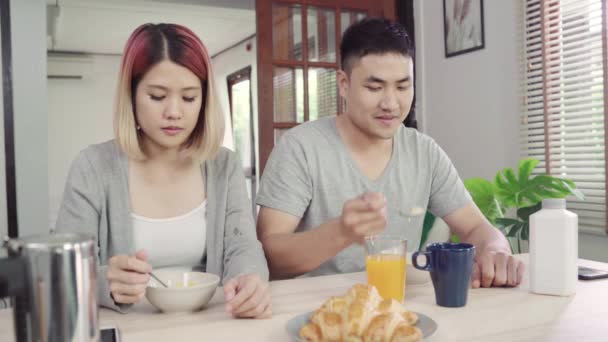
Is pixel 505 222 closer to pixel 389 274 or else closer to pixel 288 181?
pixel 288 181

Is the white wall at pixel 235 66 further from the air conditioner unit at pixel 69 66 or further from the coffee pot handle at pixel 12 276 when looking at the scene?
the coffee pot handle at pixel 12 276

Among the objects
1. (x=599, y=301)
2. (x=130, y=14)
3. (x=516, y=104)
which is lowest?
(x=599, y=301)

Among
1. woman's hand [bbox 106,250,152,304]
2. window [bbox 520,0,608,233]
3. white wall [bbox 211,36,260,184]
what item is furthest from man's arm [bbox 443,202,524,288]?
white wall [bbox 211,36,260,184]

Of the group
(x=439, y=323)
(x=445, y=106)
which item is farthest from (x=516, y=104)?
(x=439, y=323)

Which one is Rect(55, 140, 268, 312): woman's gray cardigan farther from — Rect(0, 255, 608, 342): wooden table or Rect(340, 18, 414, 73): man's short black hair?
Rect(340, 18, 414, 73): man's short black hair

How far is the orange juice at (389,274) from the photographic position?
3.15 ft

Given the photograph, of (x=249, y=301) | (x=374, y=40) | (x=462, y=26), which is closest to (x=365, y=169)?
(x=374, y=40)

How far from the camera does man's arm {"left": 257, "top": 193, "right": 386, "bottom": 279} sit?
1015mm

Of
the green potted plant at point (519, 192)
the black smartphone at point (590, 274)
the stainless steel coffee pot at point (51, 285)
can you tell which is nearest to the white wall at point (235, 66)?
the green potted plant at point (519, 192)

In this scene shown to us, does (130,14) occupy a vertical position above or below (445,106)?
above

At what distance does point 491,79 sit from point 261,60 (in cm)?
125

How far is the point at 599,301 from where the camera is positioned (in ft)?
3.17

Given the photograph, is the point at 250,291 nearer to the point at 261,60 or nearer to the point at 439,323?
the point at 439,323

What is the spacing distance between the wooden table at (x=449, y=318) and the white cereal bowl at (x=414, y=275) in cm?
1
